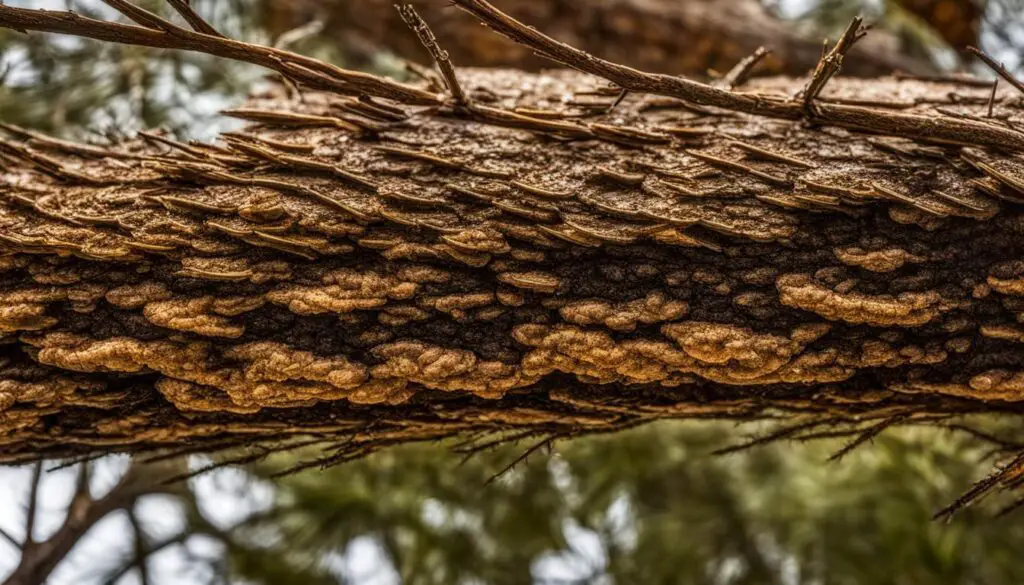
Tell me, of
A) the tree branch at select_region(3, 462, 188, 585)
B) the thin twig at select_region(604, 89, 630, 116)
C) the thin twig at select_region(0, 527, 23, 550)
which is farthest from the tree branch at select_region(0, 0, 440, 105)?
the thin twig at select_region(0, 527, 23, 550)

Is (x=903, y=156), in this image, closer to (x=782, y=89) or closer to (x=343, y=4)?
(x=782, y=89)

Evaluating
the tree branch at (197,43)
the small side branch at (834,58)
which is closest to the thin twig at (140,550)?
the tree branch at (197,43)

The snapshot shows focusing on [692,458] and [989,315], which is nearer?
[989,315]

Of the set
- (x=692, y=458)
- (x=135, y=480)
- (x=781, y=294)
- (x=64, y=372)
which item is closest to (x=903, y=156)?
(x=781, y=294)

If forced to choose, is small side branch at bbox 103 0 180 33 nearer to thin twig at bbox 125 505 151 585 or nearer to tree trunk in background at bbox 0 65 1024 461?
tree trunk in background at bbox 0 65 1024 461

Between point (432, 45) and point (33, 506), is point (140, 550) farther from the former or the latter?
point (432, 45)

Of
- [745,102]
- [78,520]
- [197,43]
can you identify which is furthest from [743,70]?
[78,520]

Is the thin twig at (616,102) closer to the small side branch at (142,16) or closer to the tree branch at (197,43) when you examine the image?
the tree branch at (197,43)
